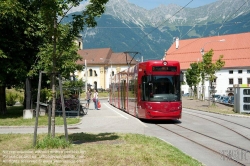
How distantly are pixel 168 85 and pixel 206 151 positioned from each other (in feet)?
26.9

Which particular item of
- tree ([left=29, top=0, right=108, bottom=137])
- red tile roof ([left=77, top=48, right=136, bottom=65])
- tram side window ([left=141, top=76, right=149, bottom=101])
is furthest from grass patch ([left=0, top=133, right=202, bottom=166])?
red tile roof ([left=77, top=48, right=136, bottom=65])

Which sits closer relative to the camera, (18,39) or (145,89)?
(145,89)

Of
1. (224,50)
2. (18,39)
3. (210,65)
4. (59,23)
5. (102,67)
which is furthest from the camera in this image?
(102,67)

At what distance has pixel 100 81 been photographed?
372 ft

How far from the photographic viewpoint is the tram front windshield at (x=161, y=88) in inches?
733

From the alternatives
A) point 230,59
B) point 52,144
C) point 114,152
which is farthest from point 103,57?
point 114,152

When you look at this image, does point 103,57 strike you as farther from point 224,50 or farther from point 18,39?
point 18,39

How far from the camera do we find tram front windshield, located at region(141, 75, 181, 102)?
18.6 m

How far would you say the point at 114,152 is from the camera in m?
9.43

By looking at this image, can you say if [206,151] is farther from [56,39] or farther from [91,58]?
[91,58]

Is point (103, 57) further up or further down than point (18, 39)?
further up

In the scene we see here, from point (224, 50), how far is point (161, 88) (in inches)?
2845

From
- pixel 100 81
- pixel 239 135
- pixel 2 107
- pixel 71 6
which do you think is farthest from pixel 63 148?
pixel 100 81

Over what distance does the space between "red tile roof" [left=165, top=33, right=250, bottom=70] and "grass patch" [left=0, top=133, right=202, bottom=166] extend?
68138 millimetres
